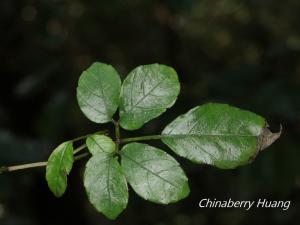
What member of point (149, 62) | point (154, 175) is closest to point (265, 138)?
point (154, 175)

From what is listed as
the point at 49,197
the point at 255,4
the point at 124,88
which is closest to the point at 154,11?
the point at 255,4

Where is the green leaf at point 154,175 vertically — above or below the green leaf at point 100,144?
below

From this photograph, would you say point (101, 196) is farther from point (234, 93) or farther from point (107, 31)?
point (107, 31)

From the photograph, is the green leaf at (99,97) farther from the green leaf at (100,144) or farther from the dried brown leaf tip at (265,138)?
the dried brown leaf tip at (265,138)

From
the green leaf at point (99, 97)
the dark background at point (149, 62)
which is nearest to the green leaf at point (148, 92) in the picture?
the green leaf at point (99, 97)

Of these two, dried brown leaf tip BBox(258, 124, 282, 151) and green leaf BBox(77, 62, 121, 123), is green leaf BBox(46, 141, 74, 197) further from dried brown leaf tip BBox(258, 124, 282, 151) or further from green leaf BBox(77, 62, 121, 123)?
dried brown leaf tip BBox(258, 124, 282, 151)

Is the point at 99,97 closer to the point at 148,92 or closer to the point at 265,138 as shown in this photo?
the point at 148,92

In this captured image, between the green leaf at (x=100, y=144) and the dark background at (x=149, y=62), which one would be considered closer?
the green leaf at (x=100, y=144)
